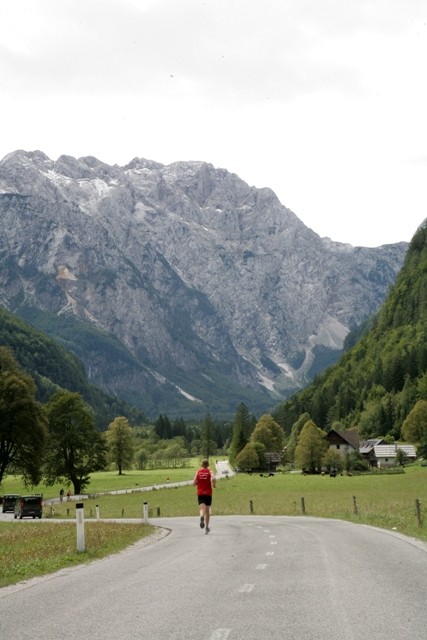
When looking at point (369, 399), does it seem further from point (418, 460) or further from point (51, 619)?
point (51, 619)

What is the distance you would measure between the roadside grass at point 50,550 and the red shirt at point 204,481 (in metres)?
2.75

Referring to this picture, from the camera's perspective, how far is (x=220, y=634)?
364 inches

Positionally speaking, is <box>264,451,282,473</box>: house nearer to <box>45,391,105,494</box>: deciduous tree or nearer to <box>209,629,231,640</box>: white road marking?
<box>45,391,105,494</box>: deciduous tree

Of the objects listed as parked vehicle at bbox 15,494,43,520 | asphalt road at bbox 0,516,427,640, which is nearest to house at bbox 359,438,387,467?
parked vehicle at bbox 15,494,43,520

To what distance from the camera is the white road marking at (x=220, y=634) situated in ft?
29.7

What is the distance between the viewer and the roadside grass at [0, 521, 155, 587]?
54.6 feet

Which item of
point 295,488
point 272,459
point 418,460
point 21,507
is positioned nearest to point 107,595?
point 21,507

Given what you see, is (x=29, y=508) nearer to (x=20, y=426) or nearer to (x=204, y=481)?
(x=20, y=426)

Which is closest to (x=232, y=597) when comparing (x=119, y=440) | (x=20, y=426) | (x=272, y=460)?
(x=20, y=426)

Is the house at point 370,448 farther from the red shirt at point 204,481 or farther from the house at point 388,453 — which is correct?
the red shirt at point 204,481

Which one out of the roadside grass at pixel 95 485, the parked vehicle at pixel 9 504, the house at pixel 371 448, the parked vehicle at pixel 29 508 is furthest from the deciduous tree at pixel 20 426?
the house at pixel 371 448

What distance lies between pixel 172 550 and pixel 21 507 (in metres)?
38.3

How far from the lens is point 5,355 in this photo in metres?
75.8

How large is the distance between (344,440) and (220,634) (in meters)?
148
